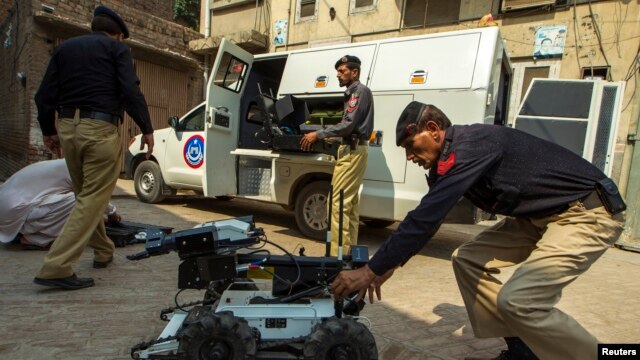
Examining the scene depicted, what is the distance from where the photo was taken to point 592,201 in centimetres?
191

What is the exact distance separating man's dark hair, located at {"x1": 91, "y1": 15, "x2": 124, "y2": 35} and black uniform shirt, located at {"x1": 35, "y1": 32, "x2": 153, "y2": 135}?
10 cm

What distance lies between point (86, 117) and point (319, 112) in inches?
125

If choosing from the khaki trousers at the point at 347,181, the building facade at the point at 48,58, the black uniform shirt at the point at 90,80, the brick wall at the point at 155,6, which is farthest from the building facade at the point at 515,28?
the black uniform shirt at the point at 90,80

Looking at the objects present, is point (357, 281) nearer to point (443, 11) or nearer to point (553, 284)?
point (553, 284)

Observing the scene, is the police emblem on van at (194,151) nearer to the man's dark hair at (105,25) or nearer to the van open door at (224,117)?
the van open door at (224,117)

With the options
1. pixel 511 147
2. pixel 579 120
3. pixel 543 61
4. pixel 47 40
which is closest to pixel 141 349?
pixel 511 147

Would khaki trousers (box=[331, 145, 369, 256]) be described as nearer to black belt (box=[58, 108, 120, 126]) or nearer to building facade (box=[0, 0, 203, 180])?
black belt (box=[58, 108, 120, 126])

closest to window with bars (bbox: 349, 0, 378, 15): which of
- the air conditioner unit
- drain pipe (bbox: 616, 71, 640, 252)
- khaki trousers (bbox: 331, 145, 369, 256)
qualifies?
the air conditioner unit

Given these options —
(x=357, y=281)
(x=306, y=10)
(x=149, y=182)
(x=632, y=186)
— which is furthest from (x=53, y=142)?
(x=306, y=10)

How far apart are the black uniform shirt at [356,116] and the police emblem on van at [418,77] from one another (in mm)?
865

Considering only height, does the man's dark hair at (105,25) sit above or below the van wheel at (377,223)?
above

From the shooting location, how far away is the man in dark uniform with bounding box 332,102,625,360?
69.1 inches

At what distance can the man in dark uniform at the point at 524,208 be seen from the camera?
69.1 inches

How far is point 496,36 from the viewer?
4234 mm
